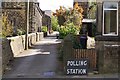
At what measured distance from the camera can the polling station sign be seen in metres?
14.8

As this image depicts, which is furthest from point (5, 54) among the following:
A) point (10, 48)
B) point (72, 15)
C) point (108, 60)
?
point (72, 15)

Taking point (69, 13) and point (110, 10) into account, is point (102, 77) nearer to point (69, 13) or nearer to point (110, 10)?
point (110, 10)

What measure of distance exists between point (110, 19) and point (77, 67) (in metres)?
5.22

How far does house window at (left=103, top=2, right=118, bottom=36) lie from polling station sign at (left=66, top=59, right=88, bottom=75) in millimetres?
4448

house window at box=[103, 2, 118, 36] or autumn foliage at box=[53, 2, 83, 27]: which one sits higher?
autumn foliage at box=[53, 2, 83, 27]

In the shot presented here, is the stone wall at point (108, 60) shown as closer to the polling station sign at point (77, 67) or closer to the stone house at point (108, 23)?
the polling station sign at point (77, 67)

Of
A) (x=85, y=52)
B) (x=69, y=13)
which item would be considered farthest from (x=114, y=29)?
(x=69, y=13)

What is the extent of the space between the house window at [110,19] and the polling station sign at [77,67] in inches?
175

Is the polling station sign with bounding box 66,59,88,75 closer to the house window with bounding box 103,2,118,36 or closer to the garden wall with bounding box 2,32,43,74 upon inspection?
the garden wall with bounding box 2,32,43,74

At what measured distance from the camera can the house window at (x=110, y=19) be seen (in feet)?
60.7

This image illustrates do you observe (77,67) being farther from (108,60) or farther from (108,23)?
(108,23)

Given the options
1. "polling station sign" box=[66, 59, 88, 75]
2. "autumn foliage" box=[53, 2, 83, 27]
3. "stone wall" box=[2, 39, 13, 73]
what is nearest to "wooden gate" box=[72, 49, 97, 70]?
"polling station sign" box=[66, 59, 88, 75]

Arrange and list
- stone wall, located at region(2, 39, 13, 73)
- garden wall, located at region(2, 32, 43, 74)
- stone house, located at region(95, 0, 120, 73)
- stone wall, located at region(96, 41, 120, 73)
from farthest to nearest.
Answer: stone house, located at region(95, 0, 120, 73)
garden wall, located at region(2, 32, 43, 74)
stone wall, located at region(2, 39, 13, 73)
stone wall, located at region(96, 41, 120, 73)

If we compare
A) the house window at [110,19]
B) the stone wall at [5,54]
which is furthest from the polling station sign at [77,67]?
the house window at [110,19]
